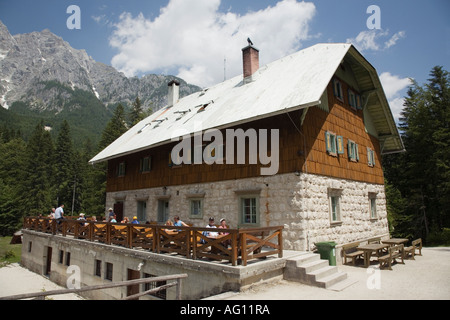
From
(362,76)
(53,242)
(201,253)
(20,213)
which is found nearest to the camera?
(201,253)

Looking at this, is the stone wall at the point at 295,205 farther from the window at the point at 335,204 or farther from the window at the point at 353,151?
the window at the point at 353,151

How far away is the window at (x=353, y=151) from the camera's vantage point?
13.9 meters

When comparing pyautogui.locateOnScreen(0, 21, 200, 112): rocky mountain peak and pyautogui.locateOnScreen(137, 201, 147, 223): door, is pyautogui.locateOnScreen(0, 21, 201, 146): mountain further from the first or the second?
pyautogui.locateOnScreen(137, 201, 147, 223): door

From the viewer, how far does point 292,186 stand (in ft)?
34.7

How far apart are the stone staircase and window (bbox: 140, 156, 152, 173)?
1107 cm

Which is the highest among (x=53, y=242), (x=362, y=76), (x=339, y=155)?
(x=362, y=76)

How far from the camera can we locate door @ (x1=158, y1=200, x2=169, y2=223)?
16047 millimetres

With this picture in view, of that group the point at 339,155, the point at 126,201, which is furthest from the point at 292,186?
the point at 126,201

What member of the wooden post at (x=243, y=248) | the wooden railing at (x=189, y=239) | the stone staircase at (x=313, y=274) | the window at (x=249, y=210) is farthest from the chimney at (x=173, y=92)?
the wooden post at (x=243, y=248)

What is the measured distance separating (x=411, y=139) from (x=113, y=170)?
90.2 ft

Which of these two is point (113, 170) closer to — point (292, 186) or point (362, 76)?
point (292, 186)

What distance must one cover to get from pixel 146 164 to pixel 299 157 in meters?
10.4

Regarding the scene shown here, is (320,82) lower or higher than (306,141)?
higher

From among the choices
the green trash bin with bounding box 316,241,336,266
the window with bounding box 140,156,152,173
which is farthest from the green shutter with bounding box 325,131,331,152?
the window with bounding box 140,156,152,173
